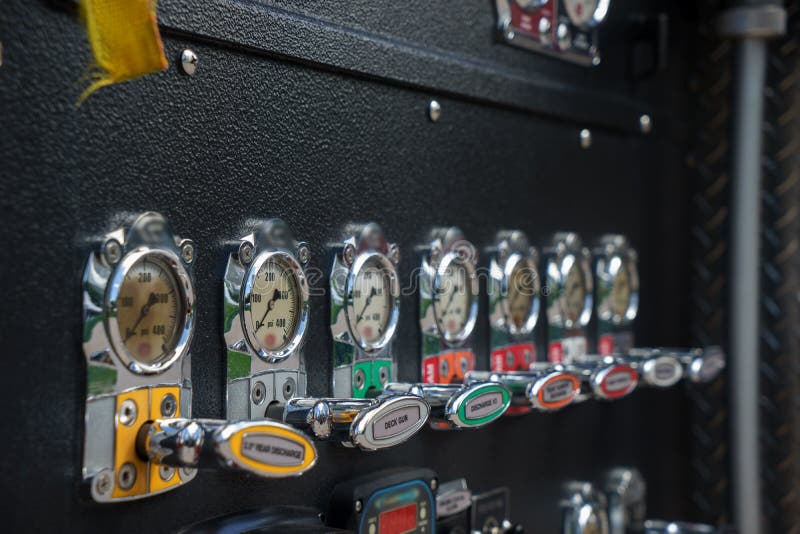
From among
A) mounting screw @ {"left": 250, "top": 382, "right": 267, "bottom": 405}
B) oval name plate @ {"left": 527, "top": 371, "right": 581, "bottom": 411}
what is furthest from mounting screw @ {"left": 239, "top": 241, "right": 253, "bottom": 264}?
oval name plate @ {"left": 527, "top": 371, "right": 581, "bottom": 411}

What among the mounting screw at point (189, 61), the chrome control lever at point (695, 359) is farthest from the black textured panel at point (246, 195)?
the chrome control lever at point (695, 359)

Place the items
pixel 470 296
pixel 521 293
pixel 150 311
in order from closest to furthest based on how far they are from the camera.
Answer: pixel 150 311 → pixel 470 296 → pixel 521 293

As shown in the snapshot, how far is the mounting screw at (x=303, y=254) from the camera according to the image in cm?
110

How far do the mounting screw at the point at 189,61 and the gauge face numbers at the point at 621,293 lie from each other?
994 millimetres

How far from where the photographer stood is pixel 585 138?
64.6 inches

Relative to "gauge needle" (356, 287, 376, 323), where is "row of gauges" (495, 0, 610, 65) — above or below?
above

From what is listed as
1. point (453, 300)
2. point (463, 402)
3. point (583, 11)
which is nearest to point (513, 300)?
point (453, 300)

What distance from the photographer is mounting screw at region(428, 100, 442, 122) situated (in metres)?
1.30

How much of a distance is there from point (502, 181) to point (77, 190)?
739 mm

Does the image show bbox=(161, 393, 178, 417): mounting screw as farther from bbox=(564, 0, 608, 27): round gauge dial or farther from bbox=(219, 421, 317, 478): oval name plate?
bbox=(564, 0, 608, 27): round gauge dial

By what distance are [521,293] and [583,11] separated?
494 millimetres

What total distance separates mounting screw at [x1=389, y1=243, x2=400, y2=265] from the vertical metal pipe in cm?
88

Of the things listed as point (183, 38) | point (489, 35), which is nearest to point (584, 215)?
point (489, 35)

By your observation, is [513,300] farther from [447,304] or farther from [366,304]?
[366,304]
